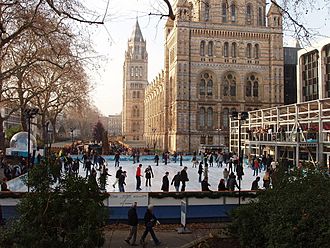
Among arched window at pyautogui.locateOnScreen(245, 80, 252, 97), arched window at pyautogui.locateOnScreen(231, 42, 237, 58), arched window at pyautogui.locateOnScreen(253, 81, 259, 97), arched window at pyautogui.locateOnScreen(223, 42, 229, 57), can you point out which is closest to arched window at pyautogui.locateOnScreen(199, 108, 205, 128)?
arched window at pyautogui.locateOnScreen(245, 80, 252, 97)

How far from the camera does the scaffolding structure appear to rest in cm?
2867

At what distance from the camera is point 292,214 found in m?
6.75

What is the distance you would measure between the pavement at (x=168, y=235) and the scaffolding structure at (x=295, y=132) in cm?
1334

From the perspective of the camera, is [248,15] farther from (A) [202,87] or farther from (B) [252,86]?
(A) [202,87]

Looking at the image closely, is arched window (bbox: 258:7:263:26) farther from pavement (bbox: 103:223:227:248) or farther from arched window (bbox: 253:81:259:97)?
pavement (bbox: 103:223:227:248)

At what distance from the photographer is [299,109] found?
1314 inches

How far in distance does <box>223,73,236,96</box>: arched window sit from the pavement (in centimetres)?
4245

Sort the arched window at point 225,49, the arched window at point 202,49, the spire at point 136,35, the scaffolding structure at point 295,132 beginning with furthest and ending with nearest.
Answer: the spire at point 136,35
the arched window at point 225,49
the arched window at point 202,49
the scaffolding structure at point 295,132

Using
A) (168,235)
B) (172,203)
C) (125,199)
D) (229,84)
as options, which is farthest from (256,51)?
(168,235)

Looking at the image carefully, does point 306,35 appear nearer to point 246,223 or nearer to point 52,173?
point 246,223

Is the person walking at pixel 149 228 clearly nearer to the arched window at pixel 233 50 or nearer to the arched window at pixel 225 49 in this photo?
the arched window at pixel 225 49

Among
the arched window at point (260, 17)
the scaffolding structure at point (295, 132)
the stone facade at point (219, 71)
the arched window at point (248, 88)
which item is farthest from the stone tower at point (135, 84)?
the scaffolding structure at point (295, 132)

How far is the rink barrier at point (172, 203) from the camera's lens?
41.3ft

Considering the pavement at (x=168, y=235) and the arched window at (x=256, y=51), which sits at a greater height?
the arched window at (x=256, y=51)
